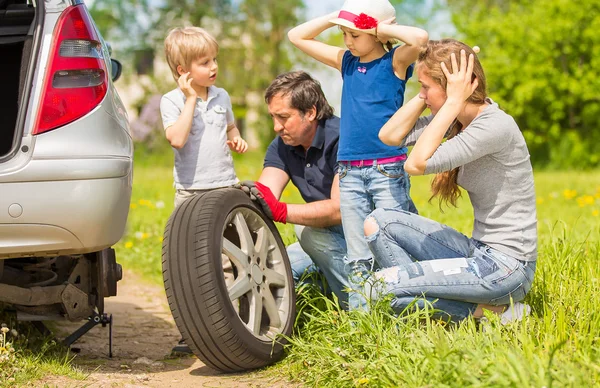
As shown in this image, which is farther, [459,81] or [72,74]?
[459,81]

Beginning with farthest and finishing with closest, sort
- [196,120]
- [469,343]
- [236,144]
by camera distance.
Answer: [236,144]
[196,120]
[469,343]

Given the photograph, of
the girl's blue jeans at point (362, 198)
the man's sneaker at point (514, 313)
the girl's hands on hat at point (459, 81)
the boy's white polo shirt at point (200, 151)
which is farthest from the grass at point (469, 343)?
the girl's hands on hat at point (459, 81)

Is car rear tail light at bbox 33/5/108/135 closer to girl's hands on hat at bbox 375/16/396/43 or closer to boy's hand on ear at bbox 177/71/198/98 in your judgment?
boy's hand on ear at bbox 177/71/198/98

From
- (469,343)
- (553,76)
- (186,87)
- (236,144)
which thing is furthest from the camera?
(553,76)

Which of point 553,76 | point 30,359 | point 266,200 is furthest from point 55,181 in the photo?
point 553,76

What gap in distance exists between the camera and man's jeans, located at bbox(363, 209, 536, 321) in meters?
3.57

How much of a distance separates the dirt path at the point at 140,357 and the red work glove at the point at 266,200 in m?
0.77

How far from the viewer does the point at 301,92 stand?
4.26m

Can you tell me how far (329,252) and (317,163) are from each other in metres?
0.47

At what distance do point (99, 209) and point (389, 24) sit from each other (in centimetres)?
160

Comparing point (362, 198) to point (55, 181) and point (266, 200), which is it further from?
point (55, 181)

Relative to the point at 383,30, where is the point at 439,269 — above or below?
below

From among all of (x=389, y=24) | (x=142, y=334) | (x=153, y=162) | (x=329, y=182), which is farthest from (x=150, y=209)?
(x=153, y=162)

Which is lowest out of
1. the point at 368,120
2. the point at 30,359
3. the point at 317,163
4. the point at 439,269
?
the point at 30,359
